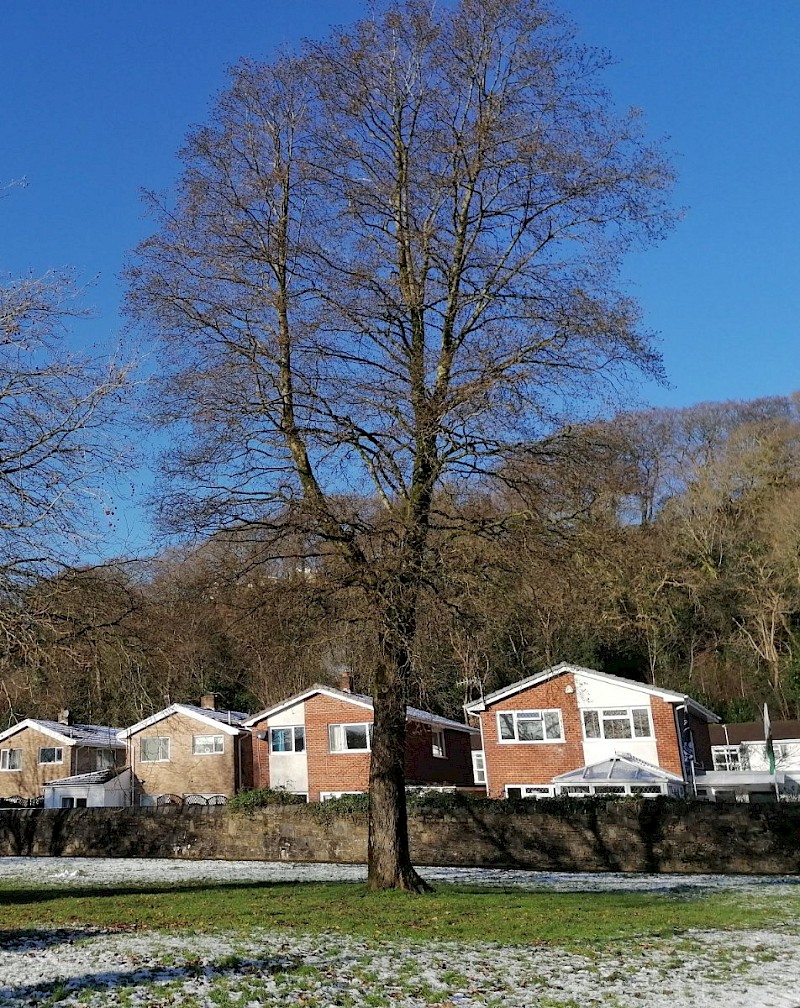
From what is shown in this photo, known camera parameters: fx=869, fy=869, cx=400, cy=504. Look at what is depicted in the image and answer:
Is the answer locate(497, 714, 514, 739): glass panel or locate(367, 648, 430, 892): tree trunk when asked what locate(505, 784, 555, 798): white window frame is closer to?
locate(497, 714, 514, 739): glass panel

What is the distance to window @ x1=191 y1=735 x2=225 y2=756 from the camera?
126 feet

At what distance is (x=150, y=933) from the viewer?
9484 mm

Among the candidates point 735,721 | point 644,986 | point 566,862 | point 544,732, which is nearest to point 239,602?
point 644,986

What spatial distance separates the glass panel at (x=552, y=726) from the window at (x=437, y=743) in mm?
6081

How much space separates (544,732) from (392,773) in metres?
20.8

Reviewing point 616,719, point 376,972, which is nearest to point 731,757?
point 616,719

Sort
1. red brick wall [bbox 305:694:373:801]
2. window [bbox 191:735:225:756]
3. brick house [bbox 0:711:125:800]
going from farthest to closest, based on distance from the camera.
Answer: brick house [bbox 0:711:125:800] → window [bbox 191:735:225:756] → red brick wall [bbox 305:694:373:801]

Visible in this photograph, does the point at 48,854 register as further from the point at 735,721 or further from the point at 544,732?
the point at 735,721

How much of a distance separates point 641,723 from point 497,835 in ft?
37.1

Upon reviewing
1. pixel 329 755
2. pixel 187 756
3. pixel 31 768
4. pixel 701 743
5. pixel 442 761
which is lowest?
pixel 442 761

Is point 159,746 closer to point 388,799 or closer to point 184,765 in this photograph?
point 184,765

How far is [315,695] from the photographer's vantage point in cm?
3597

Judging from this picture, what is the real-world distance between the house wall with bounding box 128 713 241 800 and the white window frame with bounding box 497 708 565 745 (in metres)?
12.4

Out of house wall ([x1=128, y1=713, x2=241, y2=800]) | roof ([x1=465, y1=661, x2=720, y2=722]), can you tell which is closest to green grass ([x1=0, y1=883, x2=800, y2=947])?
roof ([x1=465, y1=661, x2=720, y2=722])
